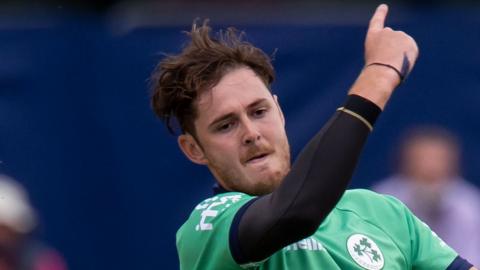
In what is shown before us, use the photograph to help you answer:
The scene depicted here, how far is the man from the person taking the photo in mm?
3254

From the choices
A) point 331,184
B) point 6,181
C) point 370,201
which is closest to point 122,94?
point 6,181

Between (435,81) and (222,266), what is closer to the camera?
(222,266)

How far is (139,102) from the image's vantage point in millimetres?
6484

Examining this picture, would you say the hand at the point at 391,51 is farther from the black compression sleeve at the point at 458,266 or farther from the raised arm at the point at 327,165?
the black compression sleeve at the point at 458,266

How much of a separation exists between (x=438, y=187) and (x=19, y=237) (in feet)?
7.29

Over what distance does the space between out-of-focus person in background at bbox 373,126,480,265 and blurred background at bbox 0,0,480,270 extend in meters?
0.06

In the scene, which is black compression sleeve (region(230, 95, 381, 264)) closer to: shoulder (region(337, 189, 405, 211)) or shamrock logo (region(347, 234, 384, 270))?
shamrock logo (region(347, 234, 384, 270))

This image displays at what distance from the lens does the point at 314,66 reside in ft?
21.6

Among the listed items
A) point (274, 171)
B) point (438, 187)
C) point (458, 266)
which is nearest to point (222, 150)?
point (274, 171)

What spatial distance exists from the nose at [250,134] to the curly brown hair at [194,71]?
18cm

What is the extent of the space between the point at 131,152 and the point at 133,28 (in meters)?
0.62

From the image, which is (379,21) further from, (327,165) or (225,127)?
(225,127)

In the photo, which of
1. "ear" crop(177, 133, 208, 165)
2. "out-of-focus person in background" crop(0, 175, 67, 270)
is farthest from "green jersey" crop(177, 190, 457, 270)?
"out-of-focus person in background" crop(0, 175, 67, 270)

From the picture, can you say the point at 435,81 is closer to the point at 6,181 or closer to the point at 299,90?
the point at 299,90
